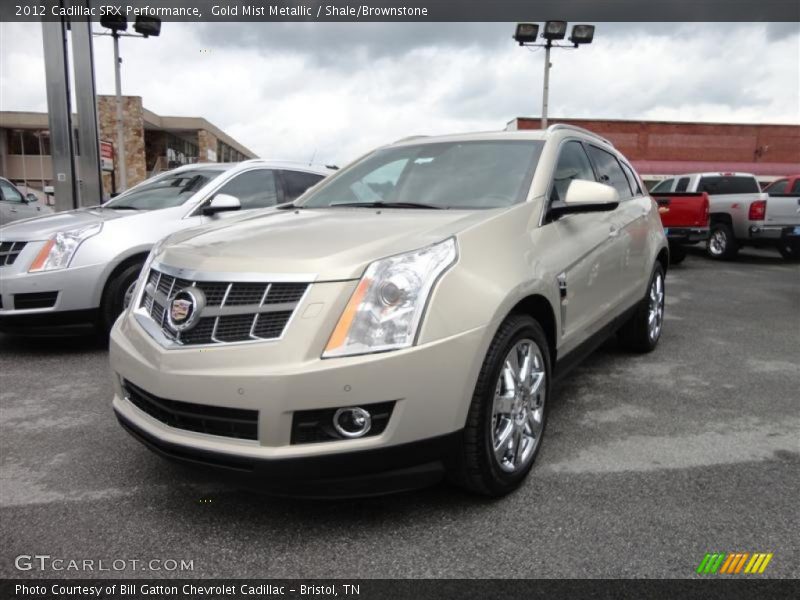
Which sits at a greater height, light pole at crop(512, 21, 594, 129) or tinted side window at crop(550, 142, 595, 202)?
light pole at crop(512, 21, 594, 129)

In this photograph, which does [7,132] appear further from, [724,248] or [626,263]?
[626,263]

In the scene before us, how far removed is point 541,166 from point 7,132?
38.4 meters

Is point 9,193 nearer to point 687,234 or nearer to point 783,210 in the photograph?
point 687,234

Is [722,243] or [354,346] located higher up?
[354,346]

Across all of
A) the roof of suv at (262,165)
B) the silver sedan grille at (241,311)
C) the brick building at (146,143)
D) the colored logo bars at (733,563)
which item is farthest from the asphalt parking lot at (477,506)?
the brick building at (146,143)

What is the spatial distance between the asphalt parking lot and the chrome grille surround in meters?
0.55

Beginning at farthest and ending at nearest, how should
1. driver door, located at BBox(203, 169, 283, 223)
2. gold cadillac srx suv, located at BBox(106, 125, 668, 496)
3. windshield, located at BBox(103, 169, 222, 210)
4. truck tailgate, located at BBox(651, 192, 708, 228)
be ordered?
truck tailgate, located at BBox(651, 192, 708, 228) → driver door, located at BBox(203, 169, 283, 223) → windshield, located at BBox(103, 169, 222, 210) → gold cadillac srx suv, located at BBox(106, 125, 668, 496)

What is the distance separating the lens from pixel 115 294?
4.91 meters

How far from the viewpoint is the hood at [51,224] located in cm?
479

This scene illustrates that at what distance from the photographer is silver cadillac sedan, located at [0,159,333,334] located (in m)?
4.64

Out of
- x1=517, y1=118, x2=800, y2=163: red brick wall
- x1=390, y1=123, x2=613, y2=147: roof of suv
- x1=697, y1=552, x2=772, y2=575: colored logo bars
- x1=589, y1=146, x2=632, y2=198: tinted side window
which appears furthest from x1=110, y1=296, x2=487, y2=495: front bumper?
x1=517, y1=118, x2=800, y2=163: red brick wall

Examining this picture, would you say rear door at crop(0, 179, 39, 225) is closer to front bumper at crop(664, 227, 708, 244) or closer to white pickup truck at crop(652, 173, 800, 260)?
front bumper at crop(664, 227, 708, 244)

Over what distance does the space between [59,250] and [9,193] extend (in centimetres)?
855
